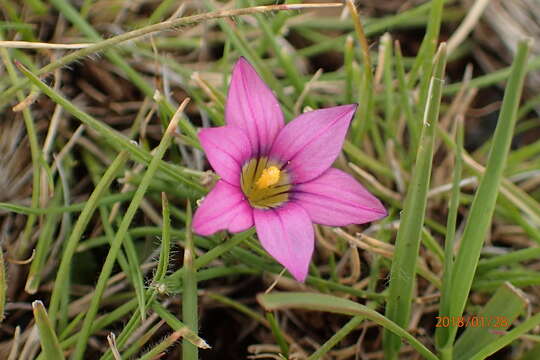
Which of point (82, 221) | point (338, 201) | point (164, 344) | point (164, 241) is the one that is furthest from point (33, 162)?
point (338, 201)

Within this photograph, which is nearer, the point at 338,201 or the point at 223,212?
the point at 223,212

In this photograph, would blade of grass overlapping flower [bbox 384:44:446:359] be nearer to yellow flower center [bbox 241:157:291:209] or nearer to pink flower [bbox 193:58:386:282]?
pink flower [bbox 193:58:386:282]

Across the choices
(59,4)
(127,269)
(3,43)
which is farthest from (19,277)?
(59,4)

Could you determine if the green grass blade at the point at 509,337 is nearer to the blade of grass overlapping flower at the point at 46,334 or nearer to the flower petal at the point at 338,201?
the flower petal at the point at 338,201

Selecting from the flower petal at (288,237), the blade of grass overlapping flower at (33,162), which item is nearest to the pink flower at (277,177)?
the flower petal at (288,237)

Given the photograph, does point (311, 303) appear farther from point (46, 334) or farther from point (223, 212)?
point (46, 334)

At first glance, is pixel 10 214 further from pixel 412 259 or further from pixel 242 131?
pixel 412 259
